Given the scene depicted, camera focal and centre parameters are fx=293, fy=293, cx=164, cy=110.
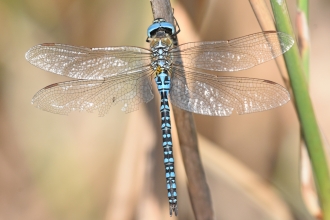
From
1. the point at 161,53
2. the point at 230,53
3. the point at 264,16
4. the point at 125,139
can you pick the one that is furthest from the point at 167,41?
the point at 125,139

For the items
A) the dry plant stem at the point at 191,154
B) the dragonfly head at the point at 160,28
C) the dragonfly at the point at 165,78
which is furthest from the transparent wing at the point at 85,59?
the dry plant stem at the point at 191,154

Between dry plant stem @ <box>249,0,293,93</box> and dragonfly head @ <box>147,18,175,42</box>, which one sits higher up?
dragonfly head @ <box>147,18,175,42</box>

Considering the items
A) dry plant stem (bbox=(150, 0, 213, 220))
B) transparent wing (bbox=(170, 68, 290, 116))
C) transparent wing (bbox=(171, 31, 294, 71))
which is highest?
transparent wing (bbox=(171, 31, 294, 71))

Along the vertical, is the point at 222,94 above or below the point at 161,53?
below

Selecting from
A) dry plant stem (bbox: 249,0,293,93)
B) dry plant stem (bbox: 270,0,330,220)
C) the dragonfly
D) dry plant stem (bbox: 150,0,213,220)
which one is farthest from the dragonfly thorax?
dry plant stem (bbox: 270,0,330,220)

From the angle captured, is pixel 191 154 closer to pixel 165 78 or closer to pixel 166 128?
pixel 166 128

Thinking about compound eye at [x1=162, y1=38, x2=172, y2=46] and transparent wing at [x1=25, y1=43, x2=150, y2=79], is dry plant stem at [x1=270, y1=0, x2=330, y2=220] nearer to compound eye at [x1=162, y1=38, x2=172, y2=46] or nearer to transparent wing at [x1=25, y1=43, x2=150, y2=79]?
compound eye at [x1=162, y1=38, x2=172, y2=46]
